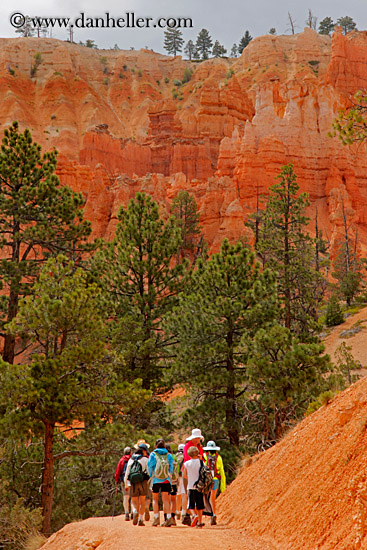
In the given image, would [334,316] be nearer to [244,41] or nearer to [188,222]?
[188,222]

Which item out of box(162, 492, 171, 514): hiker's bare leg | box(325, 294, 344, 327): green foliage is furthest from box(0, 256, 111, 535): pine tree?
box(325, 294, 344, 327): green foliage

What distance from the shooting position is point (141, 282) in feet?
68.2

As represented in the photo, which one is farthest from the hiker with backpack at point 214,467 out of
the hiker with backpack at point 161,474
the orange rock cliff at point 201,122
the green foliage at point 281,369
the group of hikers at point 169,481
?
the orange rock cliff at point 201,122

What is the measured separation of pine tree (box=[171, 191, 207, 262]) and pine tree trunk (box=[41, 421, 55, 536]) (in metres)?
31.3

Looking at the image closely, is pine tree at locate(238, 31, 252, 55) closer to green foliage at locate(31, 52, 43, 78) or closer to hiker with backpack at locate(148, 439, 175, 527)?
green foliage at locate(31, 52, 43, 78)

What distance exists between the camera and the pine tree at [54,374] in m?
12.8

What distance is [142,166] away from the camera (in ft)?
224

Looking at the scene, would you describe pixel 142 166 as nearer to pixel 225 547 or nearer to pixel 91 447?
pixel 91 447

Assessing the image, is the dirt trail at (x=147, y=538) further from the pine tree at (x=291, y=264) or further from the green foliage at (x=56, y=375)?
the pine tree at (x=291, y=264)

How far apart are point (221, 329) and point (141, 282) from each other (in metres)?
4.27

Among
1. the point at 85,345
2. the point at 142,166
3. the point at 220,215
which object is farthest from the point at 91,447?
the point at 142,166

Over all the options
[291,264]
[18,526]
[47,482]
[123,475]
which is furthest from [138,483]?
[291,264]

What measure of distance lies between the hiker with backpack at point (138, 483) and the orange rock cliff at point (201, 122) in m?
35.6

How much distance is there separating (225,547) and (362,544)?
207 cm
